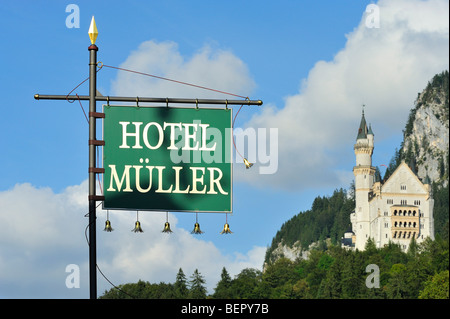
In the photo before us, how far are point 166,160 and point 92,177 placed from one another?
142 centimetres

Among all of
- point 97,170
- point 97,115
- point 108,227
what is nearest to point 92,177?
point 97,170

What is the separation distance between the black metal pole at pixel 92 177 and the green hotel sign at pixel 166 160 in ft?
1.07

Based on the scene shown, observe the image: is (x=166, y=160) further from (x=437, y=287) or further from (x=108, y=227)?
(x=437, y=287)

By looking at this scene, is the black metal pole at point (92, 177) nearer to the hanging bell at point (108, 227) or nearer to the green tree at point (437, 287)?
the hanging bell at point (108, 227)

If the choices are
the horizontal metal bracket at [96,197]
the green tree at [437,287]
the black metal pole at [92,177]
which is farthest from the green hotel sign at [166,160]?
the green tree at [437,287]

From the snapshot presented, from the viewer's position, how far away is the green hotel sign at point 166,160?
1747cm

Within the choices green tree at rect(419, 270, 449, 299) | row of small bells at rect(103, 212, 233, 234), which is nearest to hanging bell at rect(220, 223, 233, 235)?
row of small bells at rect(103, 212, 233, 234)

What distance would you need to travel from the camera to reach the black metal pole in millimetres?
16750

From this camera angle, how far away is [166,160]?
1753cm
